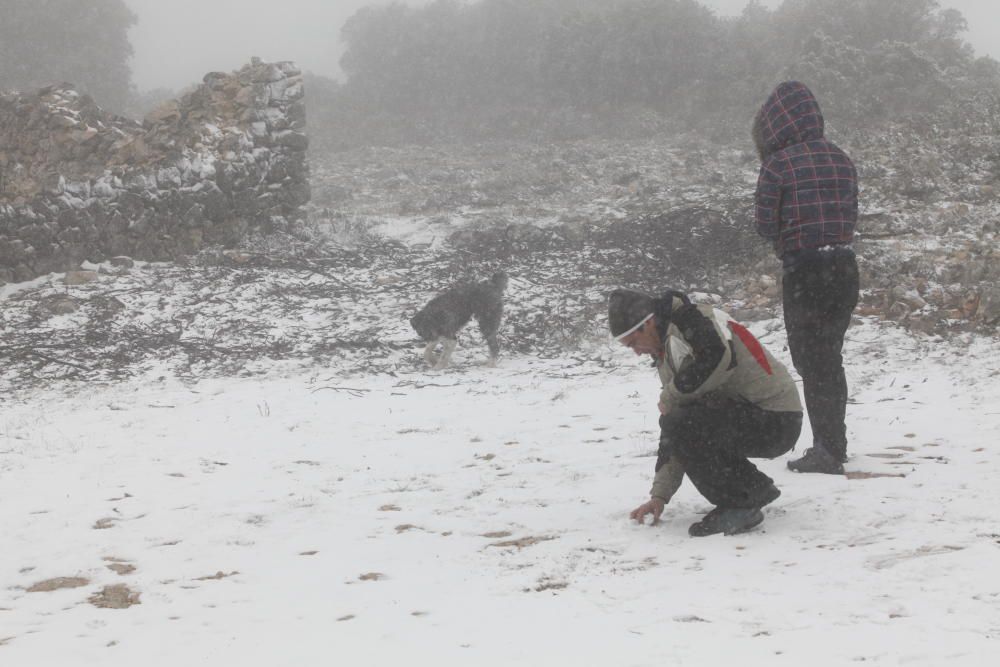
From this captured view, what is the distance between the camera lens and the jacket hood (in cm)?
406

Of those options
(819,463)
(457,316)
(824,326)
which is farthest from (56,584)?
(457,316)

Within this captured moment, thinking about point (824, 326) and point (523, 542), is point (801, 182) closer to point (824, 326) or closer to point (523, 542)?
point (824, 326)

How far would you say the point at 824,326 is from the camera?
4.07 m

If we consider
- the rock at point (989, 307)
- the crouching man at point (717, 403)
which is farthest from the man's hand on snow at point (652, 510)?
the rock at point (989, 307)

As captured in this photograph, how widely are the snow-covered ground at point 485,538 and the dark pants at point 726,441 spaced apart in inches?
8.1

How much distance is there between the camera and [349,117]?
23250 millimetres

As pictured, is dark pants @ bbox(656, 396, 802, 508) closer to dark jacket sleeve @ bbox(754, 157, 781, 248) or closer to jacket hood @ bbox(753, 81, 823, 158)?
dark jacket sleeve @ bbox(754, 157, 781, 248)

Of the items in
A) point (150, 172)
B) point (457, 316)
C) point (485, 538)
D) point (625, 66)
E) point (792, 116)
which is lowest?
point (485, 538)

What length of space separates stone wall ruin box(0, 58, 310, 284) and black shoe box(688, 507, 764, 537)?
10.6 m

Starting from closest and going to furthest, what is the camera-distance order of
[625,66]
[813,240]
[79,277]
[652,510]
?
1. [652,510]
2. [813,240]
3. [79,277]
4. [625,66]

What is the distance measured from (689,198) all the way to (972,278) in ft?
18.6

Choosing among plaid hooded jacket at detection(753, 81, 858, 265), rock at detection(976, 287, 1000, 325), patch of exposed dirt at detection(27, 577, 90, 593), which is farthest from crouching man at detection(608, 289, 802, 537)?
rock at detection(976, 287, 1000, 325)

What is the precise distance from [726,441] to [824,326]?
113cm

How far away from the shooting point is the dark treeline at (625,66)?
1698 centimetres
